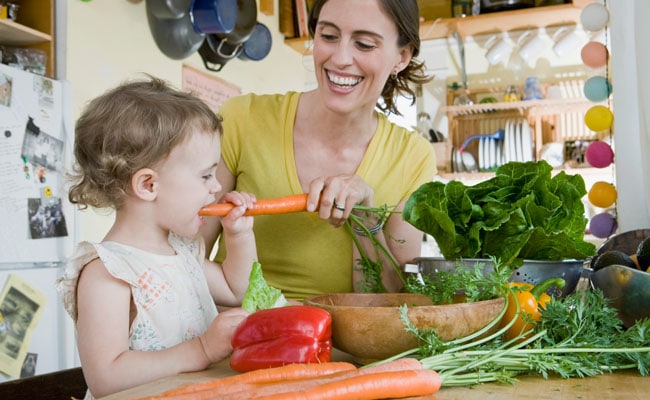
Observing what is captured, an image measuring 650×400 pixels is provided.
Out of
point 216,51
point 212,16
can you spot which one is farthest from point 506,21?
point 212,16

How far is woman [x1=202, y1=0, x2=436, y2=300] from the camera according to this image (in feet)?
5.41

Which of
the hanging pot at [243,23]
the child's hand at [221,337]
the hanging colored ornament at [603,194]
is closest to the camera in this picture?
the child's hand at [221,337]

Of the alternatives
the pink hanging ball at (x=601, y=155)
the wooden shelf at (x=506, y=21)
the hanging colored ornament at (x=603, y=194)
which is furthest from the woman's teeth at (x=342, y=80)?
the wooden shelf at (x=506, y=21)

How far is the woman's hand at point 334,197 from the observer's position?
140 cm

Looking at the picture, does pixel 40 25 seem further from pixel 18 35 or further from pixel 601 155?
pixel 601 155

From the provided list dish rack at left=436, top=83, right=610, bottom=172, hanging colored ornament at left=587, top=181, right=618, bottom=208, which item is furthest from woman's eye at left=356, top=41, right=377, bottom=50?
dish rack at left=436, top=83, right=610, bottom=172

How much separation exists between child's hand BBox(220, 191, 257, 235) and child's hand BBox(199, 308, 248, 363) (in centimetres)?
39

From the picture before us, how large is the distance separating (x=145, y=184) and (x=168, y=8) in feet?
8.97

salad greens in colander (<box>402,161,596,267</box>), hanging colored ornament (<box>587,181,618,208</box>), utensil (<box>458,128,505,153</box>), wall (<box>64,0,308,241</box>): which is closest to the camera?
salad greens in colander (<box>402,161,596,267</box>)

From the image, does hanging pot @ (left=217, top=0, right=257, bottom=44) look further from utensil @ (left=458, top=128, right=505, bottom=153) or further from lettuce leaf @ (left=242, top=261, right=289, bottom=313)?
lettuce leaf @ (left=242, top=261, right=289, bottom=313)

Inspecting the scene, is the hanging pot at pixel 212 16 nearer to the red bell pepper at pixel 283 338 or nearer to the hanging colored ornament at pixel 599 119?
the hanging colored ornament at pixel 599 119

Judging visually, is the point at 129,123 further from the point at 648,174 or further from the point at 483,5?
the point at 483,5

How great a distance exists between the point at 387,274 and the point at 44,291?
1812 millimetres

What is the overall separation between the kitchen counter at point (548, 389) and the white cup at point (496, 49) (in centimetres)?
446
